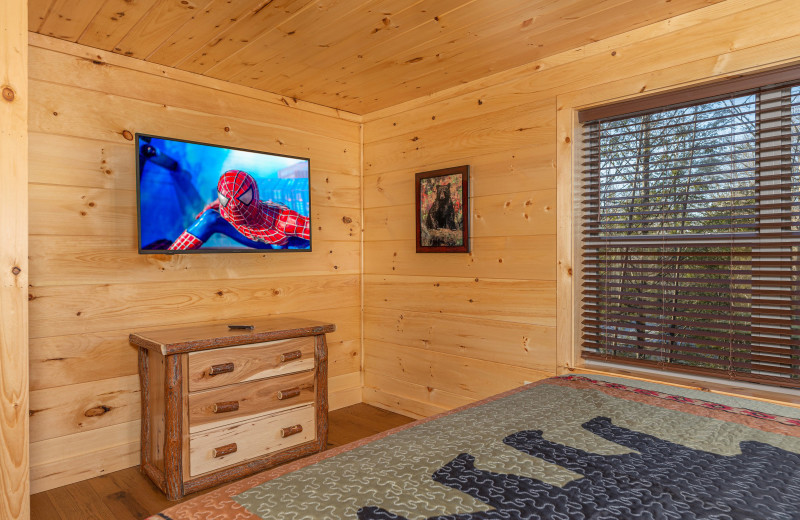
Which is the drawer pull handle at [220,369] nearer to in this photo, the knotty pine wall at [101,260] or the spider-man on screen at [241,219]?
the knotty pine wall at [101,260]

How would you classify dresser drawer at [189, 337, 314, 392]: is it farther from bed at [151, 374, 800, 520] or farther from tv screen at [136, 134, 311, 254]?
bed at [151, 374, 800, 520]

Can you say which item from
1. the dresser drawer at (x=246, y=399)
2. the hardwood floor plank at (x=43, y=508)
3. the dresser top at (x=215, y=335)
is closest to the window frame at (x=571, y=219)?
the dresser top at (x=215, y=335)

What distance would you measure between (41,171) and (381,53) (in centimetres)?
180

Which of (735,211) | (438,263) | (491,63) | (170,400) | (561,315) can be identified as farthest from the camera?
(438,263)

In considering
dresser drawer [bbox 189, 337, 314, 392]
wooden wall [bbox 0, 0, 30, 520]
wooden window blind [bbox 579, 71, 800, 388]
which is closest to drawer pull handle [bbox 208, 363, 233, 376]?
dresser drawer [bbox 189, 337, 314, 392]

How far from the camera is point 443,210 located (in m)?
3.26

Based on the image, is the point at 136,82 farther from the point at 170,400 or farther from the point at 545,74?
the point at 545,74

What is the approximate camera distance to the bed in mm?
951

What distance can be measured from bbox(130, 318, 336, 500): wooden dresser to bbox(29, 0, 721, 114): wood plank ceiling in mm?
1480

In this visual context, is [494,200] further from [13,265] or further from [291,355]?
A: [13,265]

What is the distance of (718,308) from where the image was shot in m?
2.19

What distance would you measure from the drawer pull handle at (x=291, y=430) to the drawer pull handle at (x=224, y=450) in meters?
0.28

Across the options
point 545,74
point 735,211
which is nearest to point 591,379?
point 735,211

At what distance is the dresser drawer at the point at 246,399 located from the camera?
2416 millimetres
